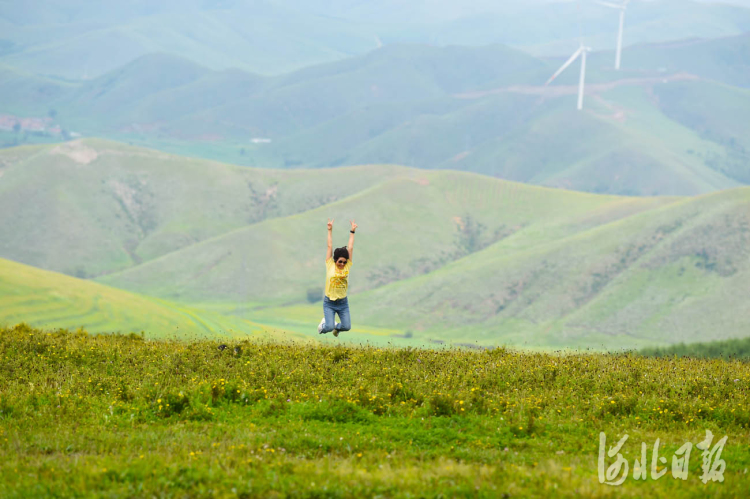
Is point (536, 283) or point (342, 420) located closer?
point (342, 420)

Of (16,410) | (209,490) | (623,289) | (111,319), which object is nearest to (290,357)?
(16,410)

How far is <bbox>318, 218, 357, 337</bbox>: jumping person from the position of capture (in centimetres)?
2006

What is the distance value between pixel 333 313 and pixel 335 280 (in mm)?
1012

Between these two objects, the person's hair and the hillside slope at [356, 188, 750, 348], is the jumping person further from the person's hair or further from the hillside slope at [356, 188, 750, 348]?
the hillside slope at [356, 188, 750, 348]

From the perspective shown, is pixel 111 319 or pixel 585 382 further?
pixel 111 319

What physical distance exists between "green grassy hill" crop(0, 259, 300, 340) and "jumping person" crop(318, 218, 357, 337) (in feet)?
Answer: 196

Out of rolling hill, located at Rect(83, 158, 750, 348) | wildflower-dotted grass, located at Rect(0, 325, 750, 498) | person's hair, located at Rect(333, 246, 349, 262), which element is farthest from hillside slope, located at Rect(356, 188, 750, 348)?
wildflower-dotted grass, located at Rect(0, 325, 750, 498)

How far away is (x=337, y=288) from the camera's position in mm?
20641

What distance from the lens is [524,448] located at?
13.4 metres

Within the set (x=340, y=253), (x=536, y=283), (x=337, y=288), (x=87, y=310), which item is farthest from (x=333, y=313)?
(x=536, y=283)

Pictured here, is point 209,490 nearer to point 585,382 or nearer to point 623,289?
point 585,382

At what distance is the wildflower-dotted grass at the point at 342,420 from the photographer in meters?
11.0

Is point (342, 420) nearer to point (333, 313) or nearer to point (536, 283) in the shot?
point (333, 313)

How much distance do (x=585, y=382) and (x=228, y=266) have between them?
583 feet
